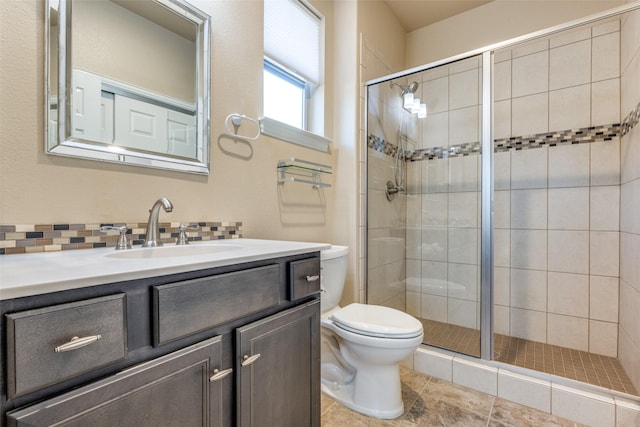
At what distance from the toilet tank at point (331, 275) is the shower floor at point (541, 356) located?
79 cm

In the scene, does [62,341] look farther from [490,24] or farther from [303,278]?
[490,24]

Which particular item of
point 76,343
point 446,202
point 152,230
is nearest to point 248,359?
point 76,343

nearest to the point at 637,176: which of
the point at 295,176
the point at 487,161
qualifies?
the point at 487,161

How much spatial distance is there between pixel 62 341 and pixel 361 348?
1.22 m

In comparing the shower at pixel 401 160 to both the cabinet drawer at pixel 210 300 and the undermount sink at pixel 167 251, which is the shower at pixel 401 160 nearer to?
the undermount sink at pixel 167 251

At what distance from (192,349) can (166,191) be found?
0.72 m

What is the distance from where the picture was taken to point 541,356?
196 centimetres

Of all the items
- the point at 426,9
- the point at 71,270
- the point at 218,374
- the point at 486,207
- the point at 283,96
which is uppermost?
the point at 426,9

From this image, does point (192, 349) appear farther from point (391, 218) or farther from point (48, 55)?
point (391, 218)

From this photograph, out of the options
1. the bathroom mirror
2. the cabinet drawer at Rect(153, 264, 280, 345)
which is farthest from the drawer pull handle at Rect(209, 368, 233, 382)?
the bathroom mirror

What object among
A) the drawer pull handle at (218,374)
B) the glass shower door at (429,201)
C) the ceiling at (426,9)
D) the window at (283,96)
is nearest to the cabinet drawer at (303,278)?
the drawer pull handle at (218,374)

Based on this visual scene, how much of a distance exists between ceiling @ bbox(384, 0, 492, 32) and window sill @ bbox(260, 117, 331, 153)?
1.39 metres

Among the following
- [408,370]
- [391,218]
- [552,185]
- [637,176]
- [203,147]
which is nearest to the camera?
[203,147]

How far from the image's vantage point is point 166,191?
1.23m
